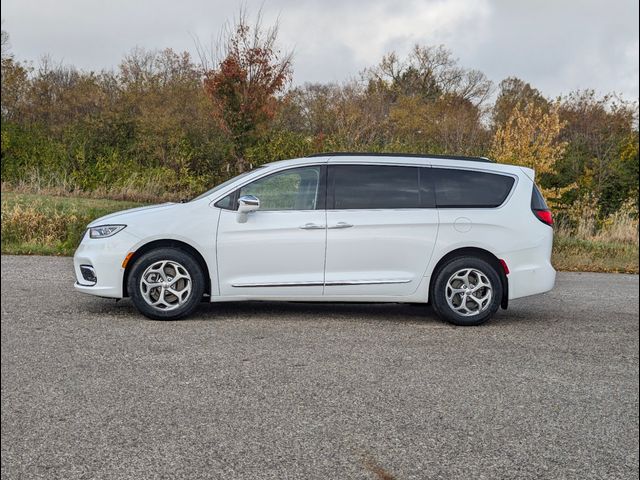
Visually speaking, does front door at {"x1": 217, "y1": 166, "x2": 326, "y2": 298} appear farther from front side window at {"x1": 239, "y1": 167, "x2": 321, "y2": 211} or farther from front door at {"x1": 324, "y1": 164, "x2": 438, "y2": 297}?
front door at {"x1": 324, "y1": 164, "x2": 438, "y2": 297}

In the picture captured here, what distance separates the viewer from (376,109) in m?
25.8

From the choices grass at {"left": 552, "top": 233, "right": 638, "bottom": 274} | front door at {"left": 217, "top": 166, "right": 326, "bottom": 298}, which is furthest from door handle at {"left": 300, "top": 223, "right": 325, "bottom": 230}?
grass at {"left": 552, "top": 233, "right": 638, "bottom": 274}

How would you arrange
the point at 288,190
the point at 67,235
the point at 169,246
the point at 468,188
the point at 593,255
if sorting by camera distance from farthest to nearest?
the point at 593,255 → the point at 67,235 → the point at 468,188 → the point at 288,190 → the point at 169,246

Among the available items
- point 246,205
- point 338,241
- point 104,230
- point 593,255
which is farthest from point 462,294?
point 593,255

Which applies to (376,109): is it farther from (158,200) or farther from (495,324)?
(495,324)

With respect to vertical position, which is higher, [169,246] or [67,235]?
[169,246]

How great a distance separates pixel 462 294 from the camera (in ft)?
24.9

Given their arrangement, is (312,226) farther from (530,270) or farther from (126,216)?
(530,270)

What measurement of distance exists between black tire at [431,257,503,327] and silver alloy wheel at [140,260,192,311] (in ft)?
8.36

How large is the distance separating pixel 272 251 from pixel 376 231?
1.08 metres

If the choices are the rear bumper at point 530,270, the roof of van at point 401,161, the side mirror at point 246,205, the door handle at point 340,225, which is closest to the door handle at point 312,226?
the door handle at point 340,225

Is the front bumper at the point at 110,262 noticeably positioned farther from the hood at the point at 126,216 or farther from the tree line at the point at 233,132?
the tree line at the point at 233,132

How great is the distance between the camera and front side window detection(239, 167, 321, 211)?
24.7 ft

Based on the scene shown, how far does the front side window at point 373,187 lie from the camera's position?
25.1 feet
